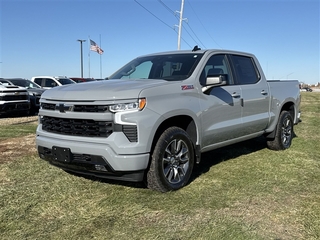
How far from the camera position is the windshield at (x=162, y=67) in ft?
15.4

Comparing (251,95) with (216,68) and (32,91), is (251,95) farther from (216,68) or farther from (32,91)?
(32,91)

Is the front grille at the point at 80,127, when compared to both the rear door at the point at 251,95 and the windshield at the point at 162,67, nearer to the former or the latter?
the windshield at the point at 162,67

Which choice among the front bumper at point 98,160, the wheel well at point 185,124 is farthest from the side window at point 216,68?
the front bumper at point 98,160

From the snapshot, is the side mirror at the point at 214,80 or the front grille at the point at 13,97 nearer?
the side mirror at the point at 214,80

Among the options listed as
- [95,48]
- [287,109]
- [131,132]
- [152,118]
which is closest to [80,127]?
[131,132]

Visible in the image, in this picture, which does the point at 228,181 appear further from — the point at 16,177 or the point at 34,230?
the point at 16,177

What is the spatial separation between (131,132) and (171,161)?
2.54ft

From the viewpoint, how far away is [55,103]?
4031 mm

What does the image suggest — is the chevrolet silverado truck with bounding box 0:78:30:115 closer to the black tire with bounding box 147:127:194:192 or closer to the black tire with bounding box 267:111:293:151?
the black tire with bounding box 267:111:293:151

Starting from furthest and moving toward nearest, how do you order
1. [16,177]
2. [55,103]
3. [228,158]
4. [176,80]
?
[228,158] → [16,177] → [176,80] → [55,103]

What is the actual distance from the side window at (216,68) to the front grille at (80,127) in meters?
1.61

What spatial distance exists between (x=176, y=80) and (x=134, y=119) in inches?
41.6

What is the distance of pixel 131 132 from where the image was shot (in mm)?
3627

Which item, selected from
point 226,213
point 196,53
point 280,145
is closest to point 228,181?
point 226,213
